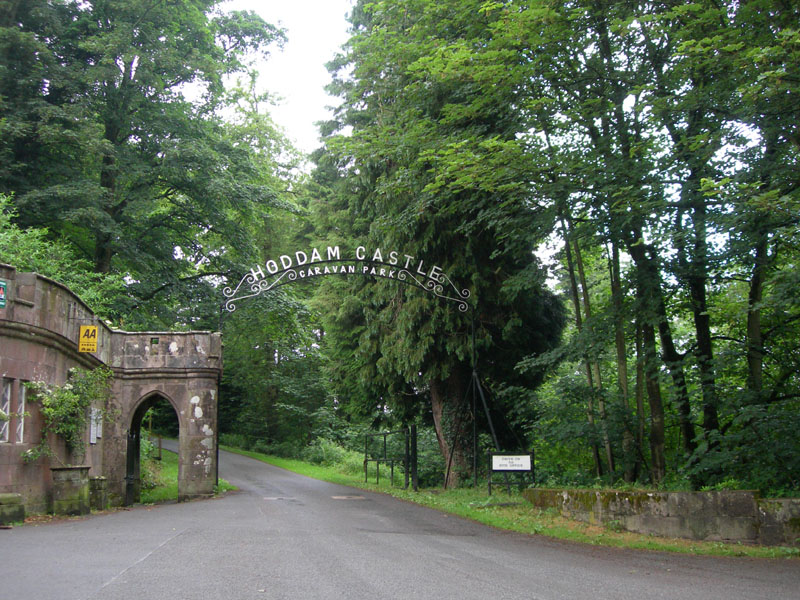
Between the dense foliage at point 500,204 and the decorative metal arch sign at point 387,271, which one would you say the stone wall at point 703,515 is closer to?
the dense foliage at point 500,204

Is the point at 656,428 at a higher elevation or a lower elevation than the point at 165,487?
higher

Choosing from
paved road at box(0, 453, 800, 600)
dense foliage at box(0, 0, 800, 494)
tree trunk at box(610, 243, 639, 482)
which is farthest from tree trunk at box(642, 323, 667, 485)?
paved road at box(0, 453, 800, 600)

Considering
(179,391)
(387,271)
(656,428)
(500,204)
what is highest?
(500,204)

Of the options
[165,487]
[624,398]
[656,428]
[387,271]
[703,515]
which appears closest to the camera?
[703,515]

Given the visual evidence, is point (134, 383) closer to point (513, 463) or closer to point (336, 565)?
point (513, 463)

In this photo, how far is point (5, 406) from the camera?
11.4 metres

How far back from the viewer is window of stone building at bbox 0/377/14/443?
11.3m

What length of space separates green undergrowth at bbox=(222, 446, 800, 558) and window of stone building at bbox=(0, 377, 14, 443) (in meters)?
8.35

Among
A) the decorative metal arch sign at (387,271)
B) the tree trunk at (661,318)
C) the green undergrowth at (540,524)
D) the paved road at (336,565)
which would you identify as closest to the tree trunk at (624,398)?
the tree trunk at (661,318)

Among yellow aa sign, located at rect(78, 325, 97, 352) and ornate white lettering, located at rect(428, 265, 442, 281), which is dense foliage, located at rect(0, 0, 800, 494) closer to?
ornate white lettering, located at rect(428, 265, 442, 281)

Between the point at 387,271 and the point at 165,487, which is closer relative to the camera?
the point at 387,271

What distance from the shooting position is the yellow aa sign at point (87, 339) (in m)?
13.8

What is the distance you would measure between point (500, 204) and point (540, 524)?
20.7 ft

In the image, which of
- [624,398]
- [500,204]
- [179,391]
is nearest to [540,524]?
[624,398]
